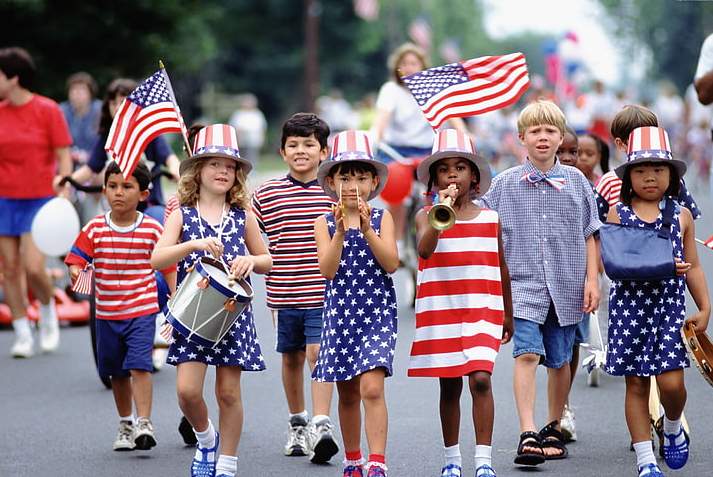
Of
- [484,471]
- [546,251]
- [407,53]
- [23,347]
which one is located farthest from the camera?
[407,53]

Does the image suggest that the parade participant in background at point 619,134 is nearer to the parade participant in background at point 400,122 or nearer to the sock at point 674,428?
the sock at point 674,428

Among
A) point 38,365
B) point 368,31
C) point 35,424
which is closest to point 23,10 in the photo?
point 38,365

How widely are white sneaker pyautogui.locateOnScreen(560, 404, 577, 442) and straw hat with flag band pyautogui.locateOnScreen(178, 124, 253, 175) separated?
240 centimetres

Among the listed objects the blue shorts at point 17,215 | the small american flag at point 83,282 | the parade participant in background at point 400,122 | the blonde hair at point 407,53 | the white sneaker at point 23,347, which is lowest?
the small american flag at point 83,282

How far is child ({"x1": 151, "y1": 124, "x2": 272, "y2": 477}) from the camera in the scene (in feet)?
22.3

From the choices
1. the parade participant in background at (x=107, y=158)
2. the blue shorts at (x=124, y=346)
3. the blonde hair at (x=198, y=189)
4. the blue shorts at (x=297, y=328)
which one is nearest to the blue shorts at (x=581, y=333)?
the blue shorts at (x=297, y=328)

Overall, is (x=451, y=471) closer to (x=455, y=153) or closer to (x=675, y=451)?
(x=675, y=451)

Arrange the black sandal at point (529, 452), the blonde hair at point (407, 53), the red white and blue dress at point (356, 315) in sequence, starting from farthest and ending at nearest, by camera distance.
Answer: the blonde hair at point (407, 53) → the black sandal at point (529, 452) → the red white and blue dress at point (356, 315)

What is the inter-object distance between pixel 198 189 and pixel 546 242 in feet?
6.01

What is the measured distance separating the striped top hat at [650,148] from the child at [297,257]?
175 centimetres

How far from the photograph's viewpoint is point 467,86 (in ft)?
25.4

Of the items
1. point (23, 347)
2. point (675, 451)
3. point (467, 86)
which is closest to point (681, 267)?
point (675, 451)

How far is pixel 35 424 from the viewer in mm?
8961

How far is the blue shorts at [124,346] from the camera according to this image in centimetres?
807
